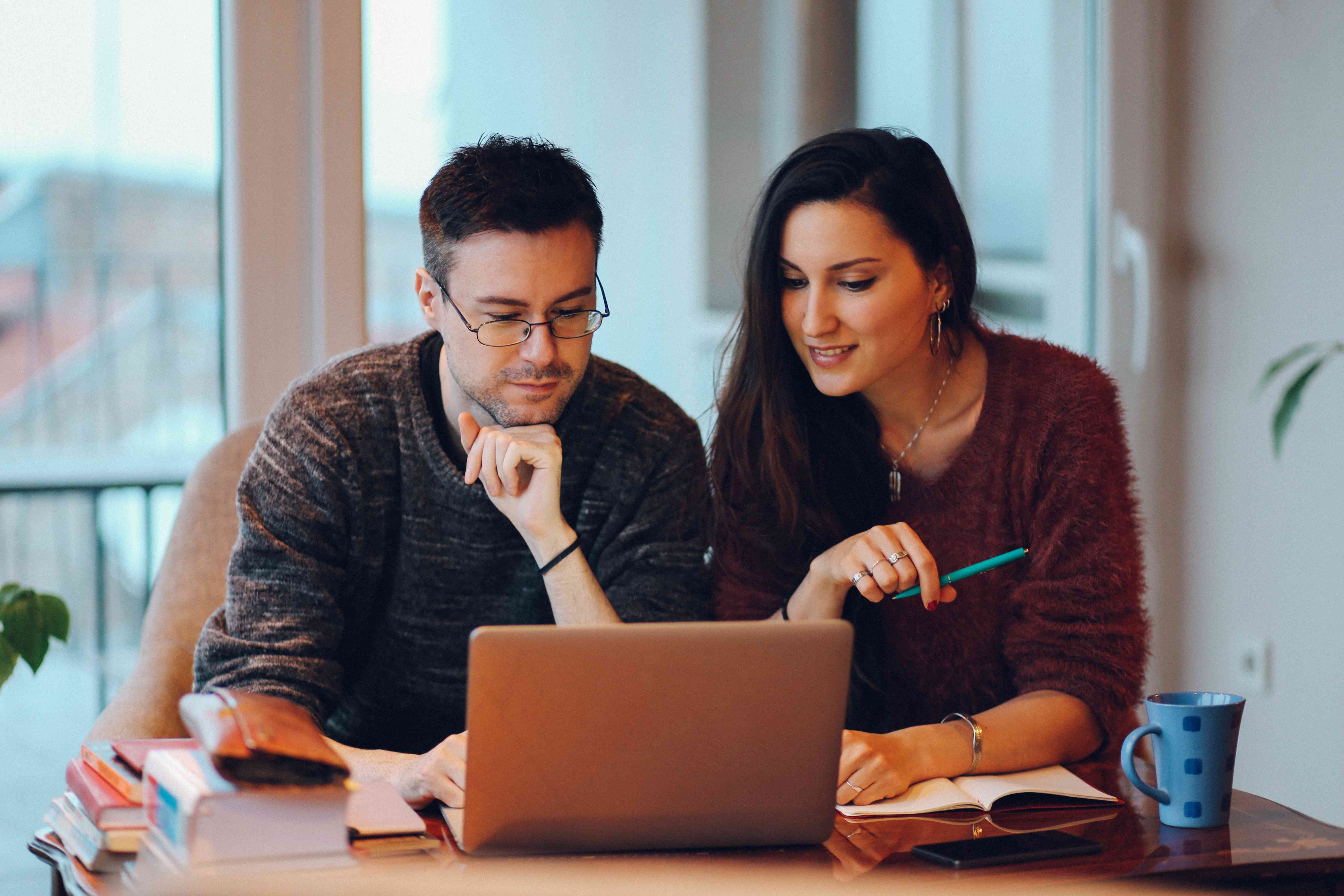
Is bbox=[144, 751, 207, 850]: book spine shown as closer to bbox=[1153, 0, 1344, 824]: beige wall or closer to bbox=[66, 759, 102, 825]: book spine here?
bbox=[66, 759, 102, 825]: book spine

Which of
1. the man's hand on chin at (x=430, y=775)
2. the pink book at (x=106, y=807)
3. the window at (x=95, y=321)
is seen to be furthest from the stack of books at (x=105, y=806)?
the window at (x=95, y=321)

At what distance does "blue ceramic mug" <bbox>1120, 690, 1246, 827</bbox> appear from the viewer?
100cm

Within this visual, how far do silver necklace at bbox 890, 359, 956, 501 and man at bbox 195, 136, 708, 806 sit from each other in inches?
9.1

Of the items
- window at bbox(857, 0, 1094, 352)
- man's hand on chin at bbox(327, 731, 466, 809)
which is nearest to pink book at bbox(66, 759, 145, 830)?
man's hand on chin at bbox(327, 731, 466, 809)

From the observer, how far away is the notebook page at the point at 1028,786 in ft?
3.51

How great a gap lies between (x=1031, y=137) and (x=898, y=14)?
0.41 m

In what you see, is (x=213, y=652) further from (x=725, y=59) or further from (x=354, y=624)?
(x=725, y=59)

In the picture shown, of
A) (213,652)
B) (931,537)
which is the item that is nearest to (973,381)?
(931,537)

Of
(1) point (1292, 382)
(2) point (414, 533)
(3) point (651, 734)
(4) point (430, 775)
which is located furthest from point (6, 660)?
(1) point (1292, 382)

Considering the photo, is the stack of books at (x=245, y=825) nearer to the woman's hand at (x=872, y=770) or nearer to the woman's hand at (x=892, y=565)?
the woman's hand at (x=872, y=770)

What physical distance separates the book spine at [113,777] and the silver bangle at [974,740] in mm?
703

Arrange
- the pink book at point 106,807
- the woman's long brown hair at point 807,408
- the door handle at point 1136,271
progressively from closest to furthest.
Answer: the pink book at point 106,807 < the woman's long brown hair at point 807,408 < the door handle at point 1136,271

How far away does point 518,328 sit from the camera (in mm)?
1325

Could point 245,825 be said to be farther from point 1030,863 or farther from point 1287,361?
point 1287,361
